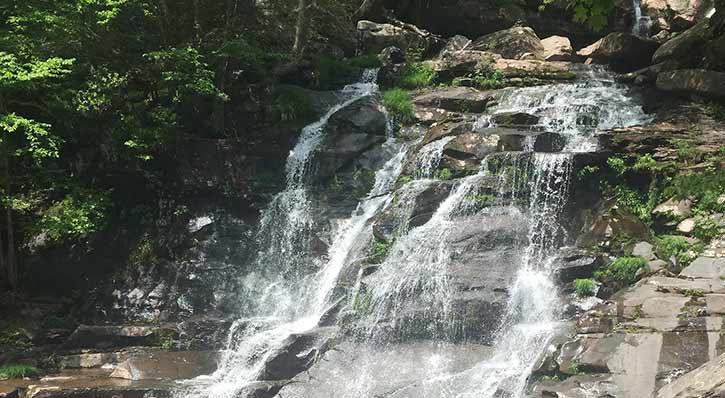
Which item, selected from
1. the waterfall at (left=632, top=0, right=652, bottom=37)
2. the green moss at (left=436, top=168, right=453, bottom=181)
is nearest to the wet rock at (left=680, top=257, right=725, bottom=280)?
the green moss at (left=436, top=168, right=453, bottom=181)

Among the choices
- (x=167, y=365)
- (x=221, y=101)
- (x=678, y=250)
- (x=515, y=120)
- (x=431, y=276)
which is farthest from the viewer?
(x=221, y=101)

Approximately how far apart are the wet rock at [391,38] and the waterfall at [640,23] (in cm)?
660

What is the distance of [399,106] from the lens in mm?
17375

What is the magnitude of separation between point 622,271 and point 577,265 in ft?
2.33

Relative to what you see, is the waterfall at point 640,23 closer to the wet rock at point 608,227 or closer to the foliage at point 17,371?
the wet rock at point 608,227

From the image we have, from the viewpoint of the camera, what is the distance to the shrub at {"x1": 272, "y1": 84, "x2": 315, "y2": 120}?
17016 mm

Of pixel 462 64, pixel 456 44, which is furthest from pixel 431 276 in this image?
pixel 456 44

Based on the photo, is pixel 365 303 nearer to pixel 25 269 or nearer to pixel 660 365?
pixel 660 365

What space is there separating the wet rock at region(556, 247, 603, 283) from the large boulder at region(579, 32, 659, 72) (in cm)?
963

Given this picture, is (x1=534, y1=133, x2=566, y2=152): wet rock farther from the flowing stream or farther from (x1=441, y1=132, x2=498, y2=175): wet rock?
(x1=441, y1=132, x2=498, y2=175): wet rock

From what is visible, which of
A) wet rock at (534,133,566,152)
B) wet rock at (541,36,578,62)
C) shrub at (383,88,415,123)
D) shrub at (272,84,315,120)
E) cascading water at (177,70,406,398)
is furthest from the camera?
wet rock at (541,36,578,62)

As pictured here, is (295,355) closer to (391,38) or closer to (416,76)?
(416,76)

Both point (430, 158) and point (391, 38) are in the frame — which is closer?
point (430, 158)

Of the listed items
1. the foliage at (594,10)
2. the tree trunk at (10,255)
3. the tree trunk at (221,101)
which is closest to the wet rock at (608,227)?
the foliage at (594,10)
